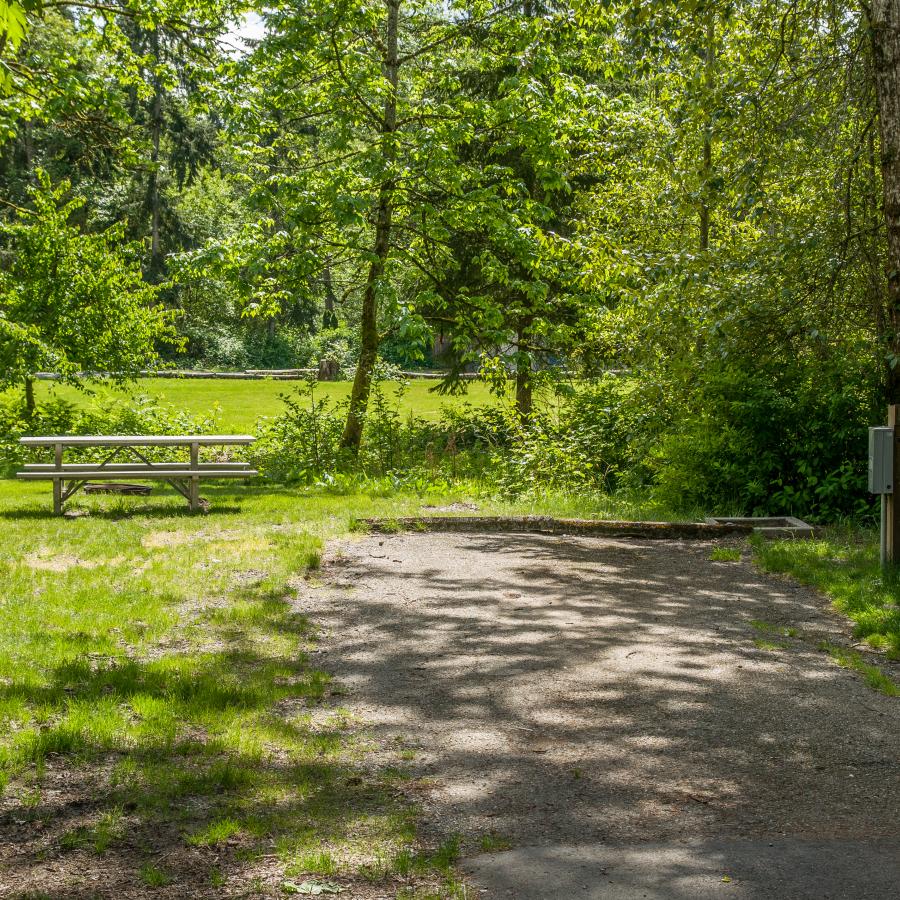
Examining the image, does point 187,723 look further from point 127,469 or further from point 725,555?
point 127,469

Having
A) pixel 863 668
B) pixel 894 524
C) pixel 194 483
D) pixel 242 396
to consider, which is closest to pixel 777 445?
pixel 894 524

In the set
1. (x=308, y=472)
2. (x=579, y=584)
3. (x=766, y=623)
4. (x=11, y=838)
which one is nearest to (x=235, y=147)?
(x=308, y=472)

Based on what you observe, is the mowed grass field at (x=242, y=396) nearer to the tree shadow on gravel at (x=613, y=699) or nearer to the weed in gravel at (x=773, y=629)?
the tree shadow on gravel at (x=613, y=699)

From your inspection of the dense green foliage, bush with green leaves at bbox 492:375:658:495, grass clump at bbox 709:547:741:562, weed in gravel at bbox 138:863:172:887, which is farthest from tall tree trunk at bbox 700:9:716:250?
weed in gravel at bbox 138:863:172:887

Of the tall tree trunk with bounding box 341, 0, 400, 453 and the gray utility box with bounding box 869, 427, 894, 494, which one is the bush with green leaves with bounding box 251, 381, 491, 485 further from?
the gray utility box with bounding box 869, 427, 894, 494

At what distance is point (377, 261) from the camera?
16.2 meters

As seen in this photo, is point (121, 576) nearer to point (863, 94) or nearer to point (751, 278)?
point (751, 278)

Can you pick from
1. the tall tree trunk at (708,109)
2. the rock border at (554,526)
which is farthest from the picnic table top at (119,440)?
the tall tree trunk at (708,109)

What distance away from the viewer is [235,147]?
15.8 meters

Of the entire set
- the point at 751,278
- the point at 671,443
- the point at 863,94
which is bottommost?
the point at 671,443

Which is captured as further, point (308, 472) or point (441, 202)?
point (441, 202)

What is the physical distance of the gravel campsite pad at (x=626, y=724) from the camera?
3631mm

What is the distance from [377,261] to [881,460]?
9.69 m

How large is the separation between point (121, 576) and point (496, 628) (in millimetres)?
3219
